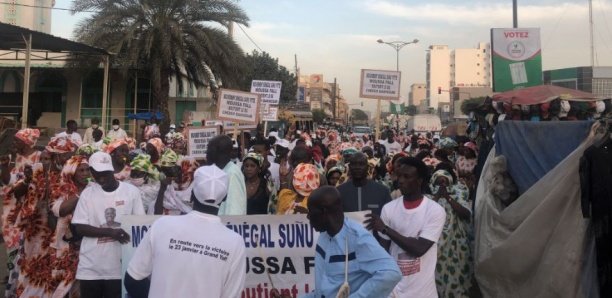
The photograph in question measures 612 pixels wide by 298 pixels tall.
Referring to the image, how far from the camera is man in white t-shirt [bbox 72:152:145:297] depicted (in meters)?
4.28

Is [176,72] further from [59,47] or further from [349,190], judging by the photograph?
[349,190]

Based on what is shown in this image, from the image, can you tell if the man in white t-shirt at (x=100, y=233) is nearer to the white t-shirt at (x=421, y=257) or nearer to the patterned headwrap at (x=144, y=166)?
the patterned headwrap at (x=144, y=166)

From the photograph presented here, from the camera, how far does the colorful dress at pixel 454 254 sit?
548cm

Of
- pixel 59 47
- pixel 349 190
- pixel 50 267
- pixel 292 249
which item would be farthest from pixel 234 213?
pixel 59 47

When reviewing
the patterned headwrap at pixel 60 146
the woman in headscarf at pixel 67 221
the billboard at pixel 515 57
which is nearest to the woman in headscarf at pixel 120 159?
the woman in headscarf at pixel 67 221

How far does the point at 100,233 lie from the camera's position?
14.0 feet

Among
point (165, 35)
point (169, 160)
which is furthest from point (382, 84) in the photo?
point (165, 35)

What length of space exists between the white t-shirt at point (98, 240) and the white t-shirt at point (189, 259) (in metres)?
1.58

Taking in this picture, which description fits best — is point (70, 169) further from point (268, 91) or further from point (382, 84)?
point (268, 91)

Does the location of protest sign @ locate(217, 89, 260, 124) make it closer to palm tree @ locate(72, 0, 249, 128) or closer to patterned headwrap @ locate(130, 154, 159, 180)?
patterned headwrap @ locate(130, 154, 159, 180)

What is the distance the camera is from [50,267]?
5160 mm

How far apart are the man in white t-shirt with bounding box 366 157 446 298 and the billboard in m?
9.64

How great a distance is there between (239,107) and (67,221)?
439 cm

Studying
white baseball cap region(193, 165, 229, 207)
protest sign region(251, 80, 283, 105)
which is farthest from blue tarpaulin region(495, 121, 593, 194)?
protest sign region(251, 80, 283, 105)
